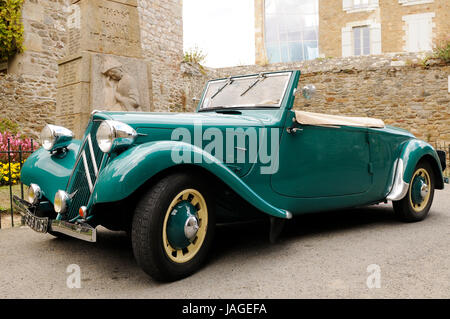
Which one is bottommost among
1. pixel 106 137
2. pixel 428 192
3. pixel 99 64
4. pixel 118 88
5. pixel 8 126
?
pixel 428 192

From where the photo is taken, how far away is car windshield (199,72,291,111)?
3.26 metres

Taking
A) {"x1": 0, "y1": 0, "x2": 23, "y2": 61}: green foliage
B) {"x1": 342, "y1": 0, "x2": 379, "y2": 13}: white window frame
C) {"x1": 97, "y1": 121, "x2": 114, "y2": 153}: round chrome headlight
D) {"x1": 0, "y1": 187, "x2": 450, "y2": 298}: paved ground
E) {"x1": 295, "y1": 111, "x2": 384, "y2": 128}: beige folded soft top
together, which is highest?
{"x1": 342, "y1": 0, "x2": 379, "y2": 13}: white window frame

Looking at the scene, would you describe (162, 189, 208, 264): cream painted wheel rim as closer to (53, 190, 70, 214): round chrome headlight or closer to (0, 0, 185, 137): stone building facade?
(53, 190, 70, 214): round chrome headlight

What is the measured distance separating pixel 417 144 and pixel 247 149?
2145 mm

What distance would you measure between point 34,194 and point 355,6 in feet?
54.8

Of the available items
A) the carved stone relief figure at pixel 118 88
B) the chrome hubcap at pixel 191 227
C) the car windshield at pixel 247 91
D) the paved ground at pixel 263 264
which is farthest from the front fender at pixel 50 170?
the carved stone relief figure at pixel 118 88

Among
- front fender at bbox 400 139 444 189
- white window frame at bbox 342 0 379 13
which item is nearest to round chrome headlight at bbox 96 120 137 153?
front fender at bbox 400 139 444 189

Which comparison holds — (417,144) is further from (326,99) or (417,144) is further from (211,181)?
(326,99)

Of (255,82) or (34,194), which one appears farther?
(255,82)

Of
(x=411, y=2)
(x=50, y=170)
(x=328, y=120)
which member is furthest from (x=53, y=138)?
(x=411, y=2)

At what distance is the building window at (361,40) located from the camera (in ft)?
53.7

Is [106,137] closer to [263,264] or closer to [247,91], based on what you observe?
[263,264]

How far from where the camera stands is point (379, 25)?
16.1m
